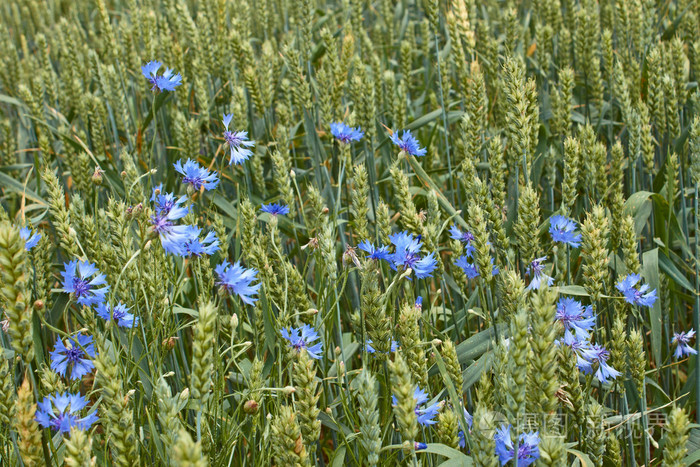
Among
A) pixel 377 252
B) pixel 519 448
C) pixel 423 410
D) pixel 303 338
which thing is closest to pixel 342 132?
pixel 377 252

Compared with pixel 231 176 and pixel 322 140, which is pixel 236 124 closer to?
pixel 231 176

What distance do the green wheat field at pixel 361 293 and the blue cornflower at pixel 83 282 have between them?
0.02m

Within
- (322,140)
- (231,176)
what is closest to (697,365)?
(231,176)

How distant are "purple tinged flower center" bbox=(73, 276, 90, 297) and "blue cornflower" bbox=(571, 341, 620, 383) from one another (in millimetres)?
Answer: 1224

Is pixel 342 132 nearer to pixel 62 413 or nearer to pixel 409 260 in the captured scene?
pixel 409 260

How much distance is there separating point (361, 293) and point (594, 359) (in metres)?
0.70

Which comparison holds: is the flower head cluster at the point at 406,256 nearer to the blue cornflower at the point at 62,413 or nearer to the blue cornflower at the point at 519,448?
the blue cornflower at the point at 519,448

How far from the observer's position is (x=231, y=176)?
2885 millimetres

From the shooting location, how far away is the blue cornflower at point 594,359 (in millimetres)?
1670

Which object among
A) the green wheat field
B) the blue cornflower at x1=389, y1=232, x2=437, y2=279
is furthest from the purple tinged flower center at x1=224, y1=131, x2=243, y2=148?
the blue cornflower at x1=389, y1=232, x2=437, y2=279

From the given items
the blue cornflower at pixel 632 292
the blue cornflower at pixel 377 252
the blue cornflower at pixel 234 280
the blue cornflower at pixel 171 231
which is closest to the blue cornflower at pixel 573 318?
the blue cornflower at pixel 632 292

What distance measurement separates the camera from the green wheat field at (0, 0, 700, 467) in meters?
1.24

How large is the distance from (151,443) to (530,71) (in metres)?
3.13

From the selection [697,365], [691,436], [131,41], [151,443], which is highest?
[131,41]
